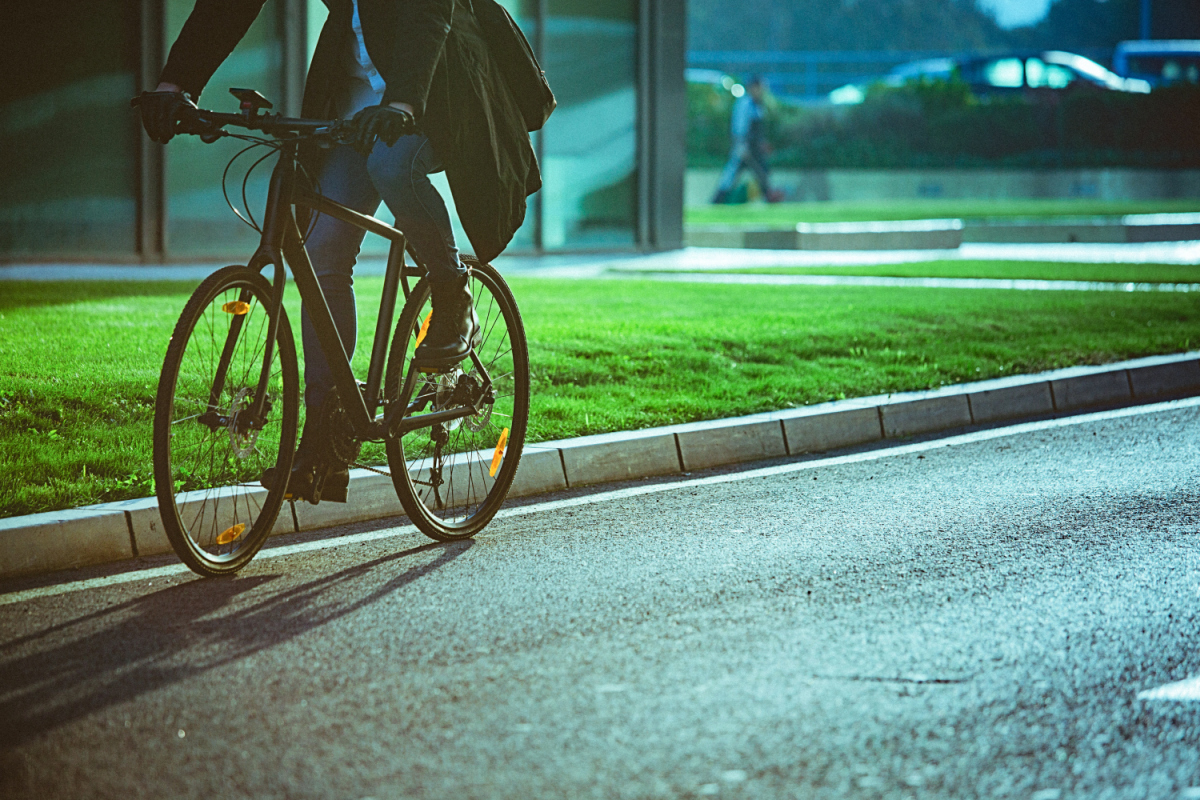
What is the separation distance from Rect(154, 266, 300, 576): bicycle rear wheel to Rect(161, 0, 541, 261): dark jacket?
1.81 feet

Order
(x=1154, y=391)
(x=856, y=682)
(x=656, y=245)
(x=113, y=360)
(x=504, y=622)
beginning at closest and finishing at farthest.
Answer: (x=856, y=682), (x=504, y=622), (x=113, y=360), (x=1154, y=391), (x=656, y=245)

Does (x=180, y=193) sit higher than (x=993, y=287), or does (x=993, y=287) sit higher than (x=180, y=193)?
(x=180, y=193)

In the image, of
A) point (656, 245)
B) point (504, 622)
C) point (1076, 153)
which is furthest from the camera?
point (1076, 153)

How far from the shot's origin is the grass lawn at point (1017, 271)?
47.8 ft

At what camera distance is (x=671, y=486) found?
20.1 feet

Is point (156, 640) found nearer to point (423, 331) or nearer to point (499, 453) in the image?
point (423, 331)

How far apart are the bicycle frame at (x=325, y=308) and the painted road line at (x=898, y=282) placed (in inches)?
342

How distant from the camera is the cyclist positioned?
4.41 metres

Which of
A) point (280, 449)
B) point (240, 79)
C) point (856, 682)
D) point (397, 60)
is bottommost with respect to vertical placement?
point (856, 682)

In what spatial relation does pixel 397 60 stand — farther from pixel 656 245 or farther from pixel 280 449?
pixel 656 245

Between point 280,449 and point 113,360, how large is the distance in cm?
302

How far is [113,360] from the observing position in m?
7.18

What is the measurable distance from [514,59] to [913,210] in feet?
82.4

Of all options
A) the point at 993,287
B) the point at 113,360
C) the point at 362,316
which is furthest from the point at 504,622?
the point at 993,287
